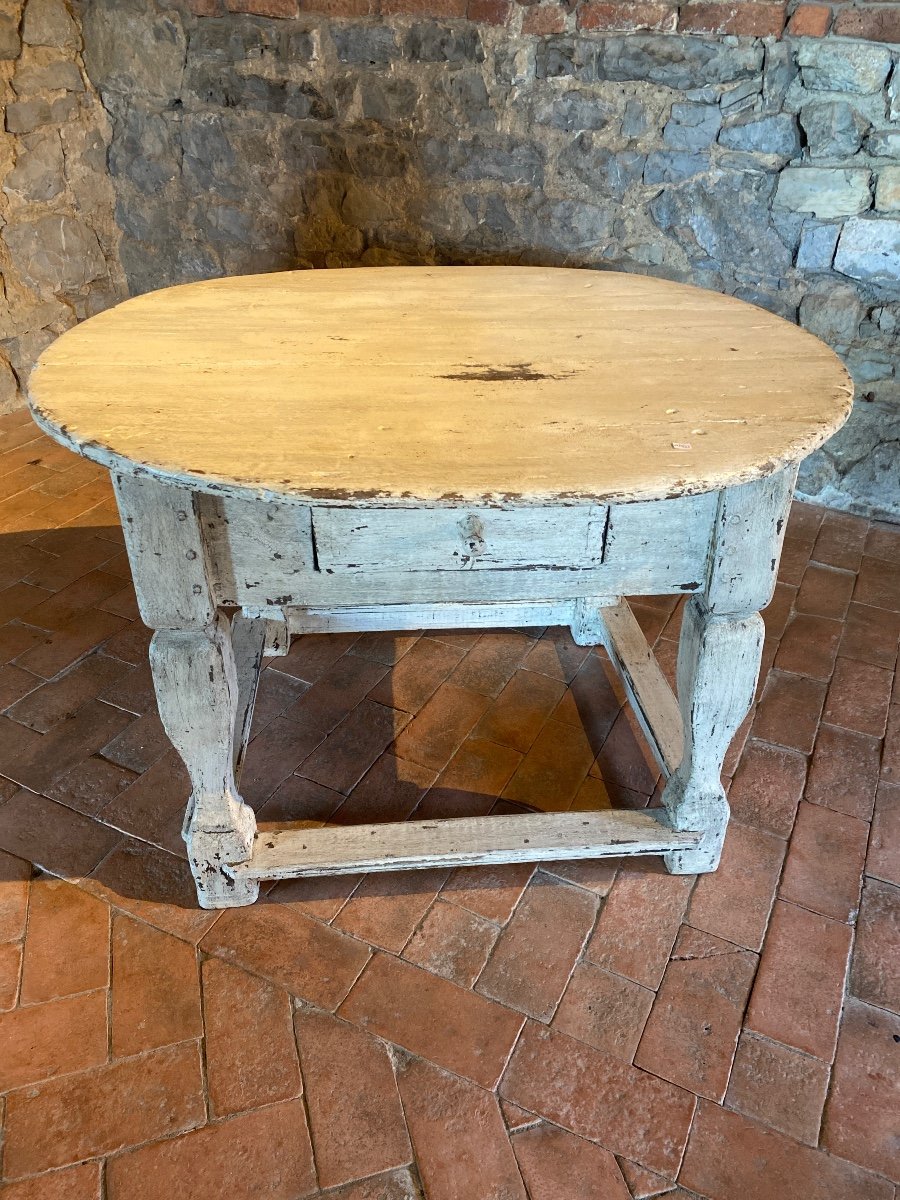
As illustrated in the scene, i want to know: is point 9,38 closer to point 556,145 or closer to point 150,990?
point 556,145

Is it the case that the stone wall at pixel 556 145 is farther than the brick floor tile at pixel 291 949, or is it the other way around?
the stone wall at pixel 556 145

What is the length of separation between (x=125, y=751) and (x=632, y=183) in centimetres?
221

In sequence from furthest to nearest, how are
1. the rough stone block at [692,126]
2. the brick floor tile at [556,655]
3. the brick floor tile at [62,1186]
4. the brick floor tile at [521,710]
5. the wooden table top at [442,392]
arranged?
the rough stone block at [692,126], the brick floor tile at [556,655], the brick floor tile at [521,710], the brick floor tile at [62,1186], the wooden table top at [442,392]

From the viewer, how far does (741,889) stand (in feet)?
5.44

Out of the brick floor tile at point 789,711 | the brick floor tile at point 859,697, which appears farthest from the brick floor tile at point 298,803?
the brick floor tile at point 859,697

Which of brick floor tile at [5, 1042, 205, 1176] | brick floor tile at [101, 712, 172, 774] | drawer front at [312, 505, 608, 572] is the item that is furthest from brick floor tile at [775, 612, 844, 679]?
brick floor tile at [5, 1042, 205, 1176]

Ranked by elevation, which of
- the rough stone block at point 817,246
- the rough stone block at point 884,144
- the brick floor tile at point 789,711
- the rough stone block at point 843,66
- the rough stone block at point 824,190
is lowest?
the brick floor tile at point 789,711

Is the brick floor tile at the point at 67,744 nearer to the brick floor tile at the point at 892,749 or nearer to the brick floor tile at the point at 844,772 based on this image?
the brick floor tile at the point at 844,772

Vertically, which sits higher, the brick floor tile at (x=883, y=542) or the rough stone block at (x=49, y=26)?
the rough stone block at (x=49, y=26)

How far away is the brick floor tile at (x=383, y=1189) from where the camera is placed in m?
1.21

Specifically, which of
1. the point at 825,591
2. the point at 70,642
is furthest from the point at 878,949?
the point at 70,642

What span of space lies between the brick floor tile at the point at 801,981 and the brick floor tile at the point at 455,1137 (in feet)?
1.50

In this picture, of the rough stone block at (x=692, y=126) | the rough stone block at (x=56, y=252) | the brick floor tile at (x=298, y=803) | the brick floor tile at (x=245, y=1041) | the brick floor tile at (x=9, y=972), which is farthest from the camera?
the rough stone block at (x=56, y=252)

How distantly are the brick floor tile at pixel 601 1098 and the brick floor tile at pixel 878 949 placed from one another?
15.4 inches
